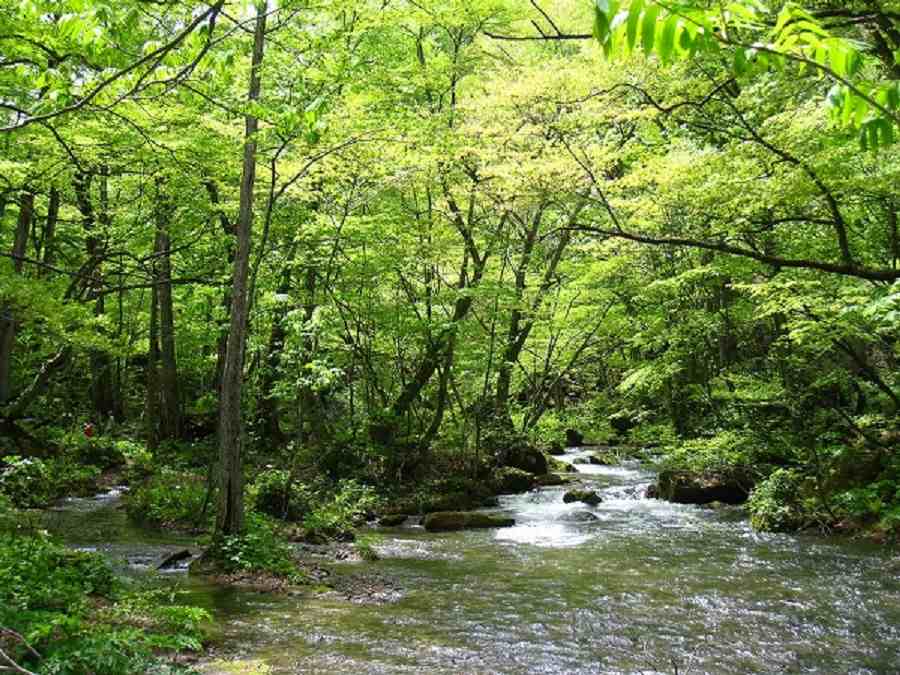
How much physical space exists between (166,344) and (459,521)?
10162 millimetres

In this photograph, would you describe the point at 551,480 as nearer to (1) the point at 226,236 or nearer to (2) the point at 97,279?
(1) the point at 226,236

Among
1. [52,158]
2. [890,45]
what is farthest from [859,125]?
[52,158]

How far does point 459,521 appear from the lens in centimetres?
1388

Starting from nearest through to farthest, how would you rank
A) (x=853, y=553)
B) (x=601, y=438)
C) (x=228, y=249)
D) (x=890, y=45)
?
(x=890, y=45), (x=853, y=553), (x=228, y=249), (x=601, y=438)

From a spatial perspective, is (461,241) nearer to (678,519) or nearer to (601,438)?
(678,519)

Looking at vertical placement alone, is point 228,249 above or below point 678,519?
above

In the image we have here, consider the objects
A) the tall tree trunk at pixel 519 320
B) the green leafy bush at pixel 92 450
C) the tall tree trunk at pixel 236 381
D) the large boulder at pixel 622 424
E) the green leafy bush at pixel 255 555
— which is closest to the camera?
the green leafy bush at pixel 255 555

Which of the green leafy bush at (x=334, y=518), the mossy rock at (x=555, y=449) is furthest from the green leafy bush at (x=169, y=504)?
the mossy rock at (x=555, y=449)

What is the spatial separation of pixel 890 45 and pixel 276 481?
36.1 feet

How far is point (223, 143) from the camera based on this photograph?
1280 cm

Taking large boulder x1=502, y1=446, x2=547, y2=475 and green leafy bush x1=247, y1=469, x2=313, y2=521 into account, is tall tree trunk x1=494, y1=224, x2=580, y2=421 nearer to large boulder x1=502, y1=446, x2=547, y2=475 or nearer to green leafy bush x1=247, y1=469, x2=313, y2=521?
large boulder x1=502, y1=446, x2=547, y2=475

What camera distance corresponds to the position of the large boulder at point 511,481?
17766mm

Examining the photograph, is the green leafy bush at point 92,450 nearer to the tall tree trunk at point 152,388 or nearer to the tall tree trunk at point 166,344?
the tall tree trunk at point 152,388

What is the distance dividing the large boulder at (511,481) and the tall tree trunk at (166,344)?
30.3 ft
